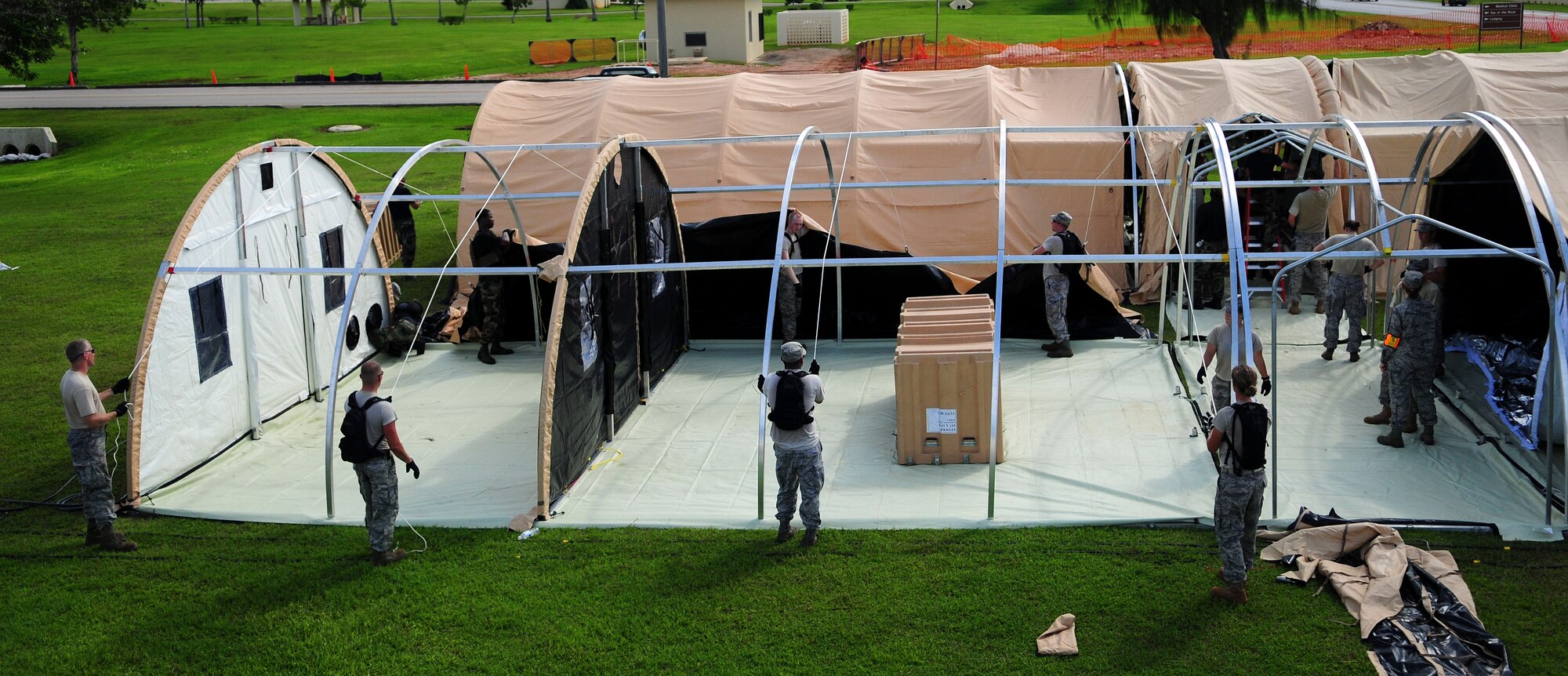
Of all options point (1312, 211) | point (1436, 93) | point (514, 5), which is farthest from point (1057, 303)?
point (514, 5)

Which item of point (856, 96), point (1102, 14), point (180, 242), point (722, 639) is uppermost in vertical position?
point (1102, 14)

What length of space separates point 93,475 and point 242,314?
119 inches

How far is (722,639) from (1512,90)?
1586cm

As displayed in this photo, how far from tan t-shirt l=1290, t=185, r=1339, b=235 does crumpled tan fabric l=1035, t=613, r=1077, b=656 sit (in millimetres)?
10139

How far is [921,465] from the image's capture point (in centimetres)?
1192

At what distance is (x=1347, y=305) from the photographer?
14617mm

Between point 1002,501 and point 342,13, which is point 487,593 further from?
point 342,13

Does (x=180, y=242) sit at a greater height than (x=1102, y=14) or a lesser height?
lesser

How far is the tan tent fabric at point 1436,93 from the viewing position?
58.0 feet

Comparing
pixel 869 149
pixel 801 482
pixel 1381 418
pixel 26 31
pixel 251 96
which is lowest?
pixel 1381 418

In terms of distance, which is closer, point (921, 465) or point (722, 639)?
point (722, 639)

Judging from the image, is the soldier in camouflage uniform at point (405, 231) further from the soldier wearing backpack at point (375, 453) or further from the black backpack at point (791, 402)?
the black backpack at point (791, 402)

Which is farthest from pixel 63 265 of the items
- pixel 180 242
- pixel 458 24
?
pixel 458 24

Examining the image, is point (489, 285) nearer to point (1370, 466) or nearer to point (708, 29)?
point (1370, 466)
